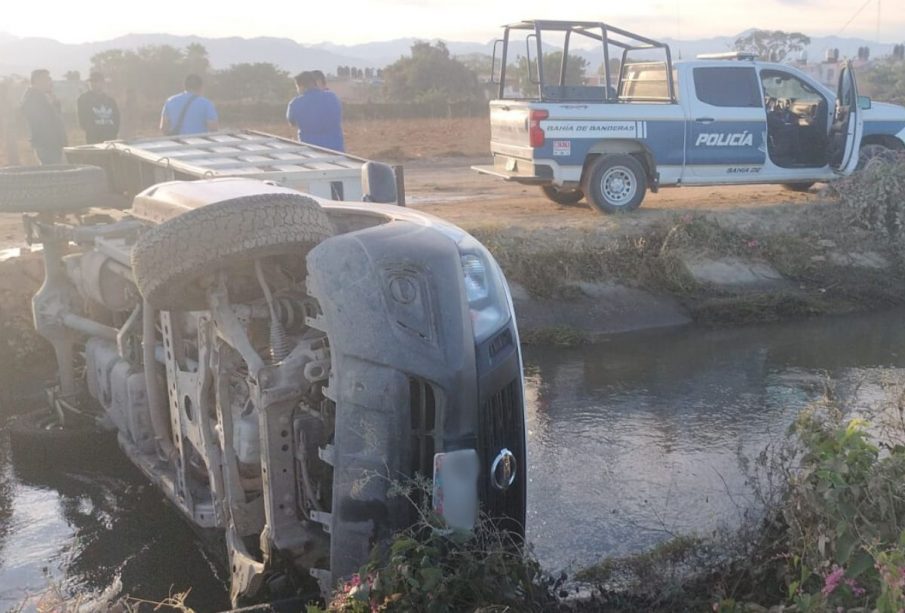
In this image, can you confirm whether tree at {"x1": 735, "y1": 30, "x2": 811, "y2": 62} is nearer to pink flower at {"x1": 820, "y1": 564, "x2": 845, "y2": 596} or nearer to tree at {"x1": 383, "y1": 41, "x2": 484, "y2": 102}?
tree at {"x1": 383, "y1": 41, "x2": 484, "y2": 102}

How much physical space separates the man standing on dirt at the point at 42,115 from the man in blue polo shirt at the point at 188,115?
185cm

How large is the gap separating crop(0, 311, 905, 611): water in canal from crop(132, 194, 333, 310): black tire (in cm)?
116

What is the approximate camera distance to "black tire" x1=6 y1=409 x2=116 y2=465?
6055 millimetres

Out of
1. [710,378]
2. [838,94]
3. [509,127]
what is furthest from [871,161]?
[710,378]

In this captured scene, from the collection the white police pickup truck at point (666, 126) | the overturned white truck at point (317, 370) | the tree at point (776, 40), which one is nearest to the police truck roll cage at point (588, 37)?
the white police pickup truck at point (666, 126)

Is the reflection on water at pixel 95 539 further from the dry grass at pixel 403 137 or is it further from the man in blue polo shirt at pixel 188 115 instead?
the dry grass at pixel 403 137

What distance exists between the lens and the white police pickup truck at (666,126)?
1215cm

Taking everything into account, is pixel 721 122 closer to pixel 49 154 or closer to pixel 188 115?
pixel 188 115

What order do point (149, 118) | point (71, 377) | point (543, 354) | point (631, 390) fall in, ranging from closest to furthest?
point (71, 377) < point (631, 390) < point (543, 354) < point (149, 118)

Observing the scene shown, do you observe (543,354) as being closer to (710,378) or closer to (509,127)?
(710,378)

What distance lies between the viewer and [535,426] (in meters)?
6.68

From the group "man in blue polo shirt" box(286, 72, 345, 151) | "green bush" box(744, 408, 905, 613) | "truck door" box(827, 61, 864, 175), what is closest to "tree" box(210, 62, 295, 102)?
"truck door" box(827, 61, 864, 175)

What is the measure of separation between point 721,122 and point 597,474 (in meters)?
8.17

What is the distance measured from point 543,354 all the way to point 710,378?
1491 mm
